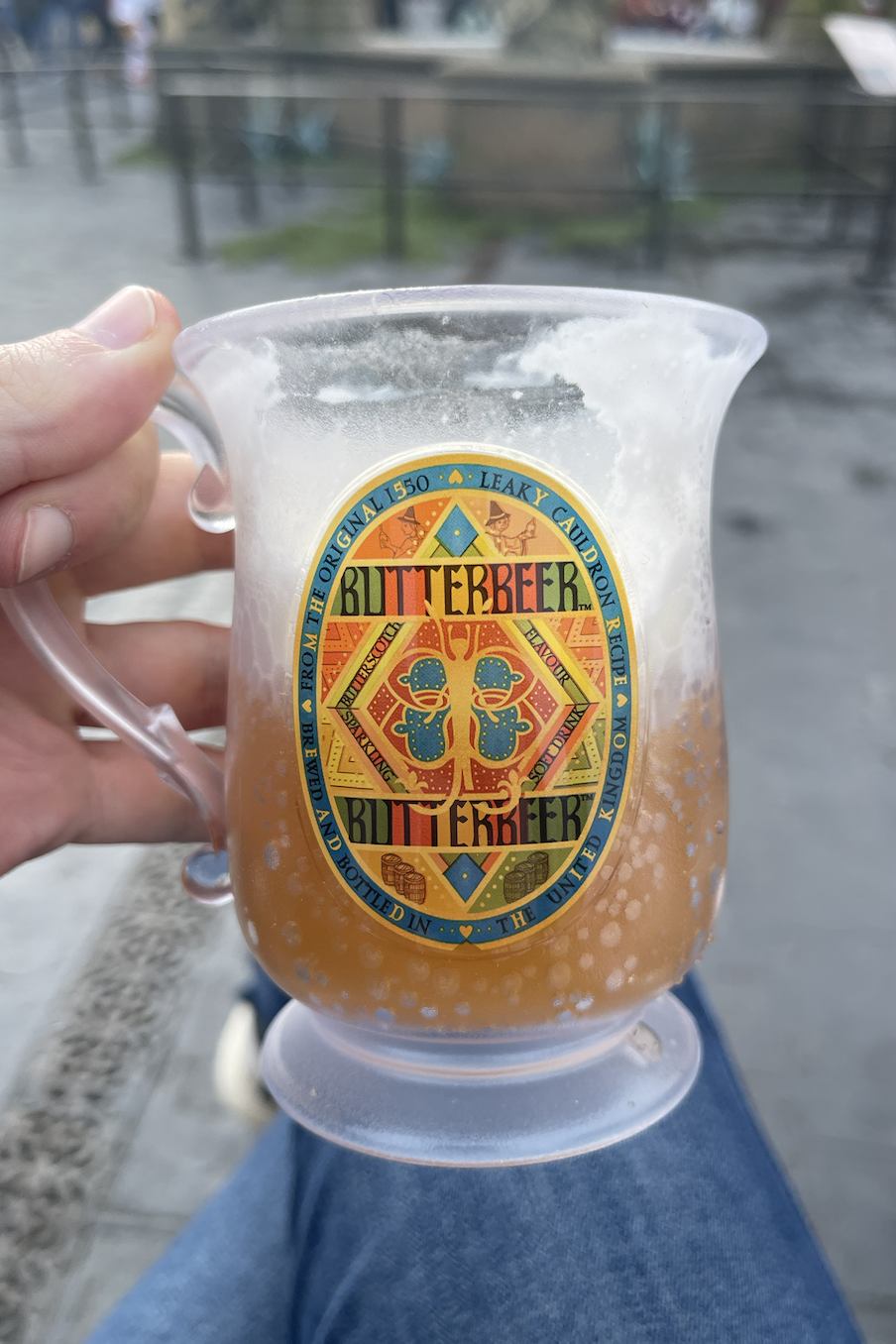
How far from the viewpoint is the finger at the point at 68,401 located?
2.31 feet

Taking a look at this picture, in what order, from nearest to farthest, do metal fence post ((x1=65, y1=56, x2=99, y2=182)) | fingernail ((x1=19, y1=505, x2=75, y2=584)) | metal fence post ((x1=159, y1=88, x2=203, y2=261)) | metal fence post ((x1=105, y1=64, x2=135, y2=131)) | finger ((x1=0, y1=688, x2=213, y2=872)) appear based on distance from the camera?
1. fingernail ((x1=19, y1=505, x2=75, y2=584))
2. finger ((x1=0, y1=688, x2=213, y2=872))
3. metal fence post ((x1=159, y1=88, x2=203, y2=261))
4. metal fence post ((x1=65, y1=56, x2=99, y2=182))
5. metal fence post ((x1=105, y1=64, x2=135, y2=131))

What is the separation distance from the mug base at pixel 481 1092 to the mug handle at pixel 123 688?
7.0 inches

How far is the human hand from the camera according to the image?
714 mm

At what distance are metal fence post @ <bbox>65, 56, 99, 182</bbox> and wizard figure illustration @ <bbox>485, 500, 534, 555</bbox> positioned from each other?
5894mm

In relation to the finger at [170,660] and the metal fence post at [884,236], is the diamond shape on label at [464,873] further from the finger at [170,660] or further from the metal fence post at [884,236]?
the metal fence post at [884,236]

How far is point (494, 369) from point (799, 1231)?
635 mm

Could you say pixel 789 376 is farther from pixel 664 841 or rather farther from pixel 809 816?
pixel 664 841

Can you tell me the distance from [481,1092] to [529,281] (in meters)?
4.24

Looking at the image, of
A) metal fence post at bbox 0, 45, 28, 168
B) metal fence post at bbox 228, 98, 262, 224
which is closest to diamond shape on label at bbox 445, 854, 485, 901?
metal fence post at bbox 228, 98, 262, 224

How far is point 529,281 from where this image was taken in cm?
450

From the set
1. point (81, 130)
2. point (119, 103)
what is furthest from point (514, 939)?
point (119, 103)

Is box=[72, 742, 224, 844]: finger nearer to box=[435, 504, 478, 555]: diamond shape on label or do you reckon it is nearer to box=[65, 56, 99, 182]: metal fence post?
box=[435, 504, 478, 555]: diamond shape on label

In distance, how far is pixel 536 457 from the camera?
0.57 meters

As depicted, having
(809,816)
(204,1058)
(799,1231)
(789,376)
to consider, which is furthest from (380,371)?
(789,376)
